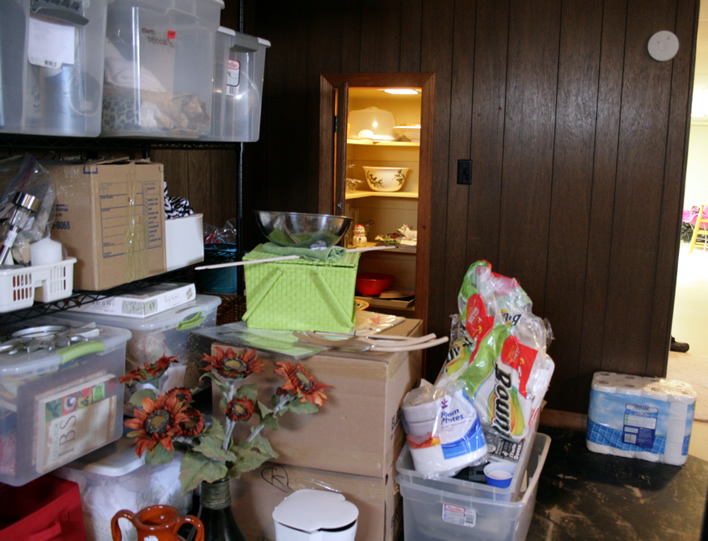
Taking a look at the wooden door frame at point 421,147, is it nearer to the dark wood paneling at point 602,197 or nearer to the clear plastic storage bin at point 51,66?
the dark wood paneling at point 602,197

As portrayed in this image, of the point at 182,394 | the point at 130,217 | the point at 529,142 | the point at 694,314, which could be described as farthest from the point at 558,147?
the point at 694,314

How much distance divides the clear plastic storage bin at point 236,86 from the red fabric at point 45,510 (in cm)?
109

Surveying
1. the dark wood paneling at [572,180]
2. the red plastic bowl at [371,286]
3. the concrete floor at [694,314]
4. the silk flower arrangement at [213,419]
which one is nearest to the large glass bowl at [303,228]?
the silk flower arrangement at [213,419]

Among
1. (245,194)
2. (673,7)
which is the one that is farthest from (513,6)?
(245,194)

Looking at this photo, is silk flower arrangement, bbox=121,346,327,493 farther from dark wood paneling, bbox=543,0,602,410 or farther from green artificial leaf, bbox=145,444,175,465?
dark wood paneling, bbox=543,0,602,410

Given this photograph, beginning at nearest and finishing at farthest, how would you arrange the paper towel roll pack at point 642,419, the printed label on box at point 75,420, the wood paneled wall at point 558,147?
the printed label on box at point 75,420, the paper towel roll pack at point 642,419, the wood paneled wall at point 558,147

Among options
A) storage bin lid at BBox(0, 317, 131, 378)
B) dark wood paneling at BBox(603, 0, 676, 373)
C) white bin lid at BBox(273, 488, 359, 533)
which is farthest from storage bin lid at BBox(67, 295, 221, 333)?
dark wood paneling at BBox(603, 0, 676, 373)

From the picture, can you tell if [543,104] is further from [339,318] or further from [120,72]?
[120,72]

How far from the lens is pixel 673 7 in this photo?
2.95 m

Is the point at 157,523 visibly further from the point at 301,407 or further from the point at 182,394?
the point at 301,407

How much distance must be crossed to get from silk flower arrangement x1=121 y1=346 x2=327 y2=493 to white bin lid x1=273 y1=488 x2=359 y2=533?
0.42 feet

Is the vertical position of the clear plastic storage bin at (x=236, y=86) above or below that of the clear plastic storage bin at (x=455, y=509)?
above

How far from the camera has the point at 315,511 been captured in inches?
57.7

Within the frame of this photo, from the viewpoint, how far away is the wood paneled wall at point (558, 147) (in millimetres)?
3055
